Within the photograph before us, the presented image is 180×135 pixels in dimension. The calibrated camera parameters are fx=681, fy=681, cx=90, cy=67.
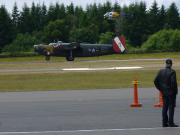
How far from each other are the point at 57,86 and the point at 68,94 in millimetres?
6010

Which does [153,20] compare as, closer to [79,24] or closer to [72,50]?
[79,24]

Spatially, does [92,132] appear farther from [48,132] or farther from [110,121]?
[110,121]

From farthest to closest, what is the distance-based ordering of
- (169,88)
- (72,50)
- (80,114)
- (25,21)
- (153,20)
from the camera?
(25,21), (153,20), (72,50), (80,114), (169,88)

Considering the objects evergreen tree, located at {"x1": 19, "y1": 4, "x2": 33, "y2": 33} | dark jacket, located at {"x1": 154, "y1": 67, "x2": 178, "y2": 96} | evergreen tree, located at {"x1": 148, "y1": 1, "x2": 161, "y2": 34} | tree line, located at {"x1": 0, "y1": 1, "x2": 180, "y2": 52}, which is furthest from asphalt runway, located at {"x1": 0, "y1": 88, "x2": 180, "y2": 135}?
evergreen tree, located at {"x1": 19, "y1": 4, "x2": 33, "y2": 33}

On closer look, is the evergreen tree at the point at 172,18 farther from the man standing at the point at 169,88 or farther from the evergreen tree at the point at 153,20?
the man standing at the point at 169,88

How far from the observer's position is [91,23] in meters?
147

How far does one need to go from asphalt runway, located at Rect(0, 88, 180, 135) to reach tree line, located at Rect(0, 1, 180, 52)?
101 m

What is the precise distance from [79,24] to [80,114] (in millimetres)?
128783

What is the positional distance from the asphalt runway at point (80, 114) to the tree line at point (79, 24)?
101 metres

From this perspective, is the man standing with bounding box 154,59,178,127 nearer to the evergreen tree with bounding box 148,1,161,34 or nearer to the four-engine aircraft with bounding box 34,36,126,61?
the four-engine aircraft with bounding box 34,36,126,61

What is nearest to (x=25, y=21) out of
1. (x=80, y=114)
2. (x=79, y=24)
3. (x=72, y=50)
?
(x=79, y=24)

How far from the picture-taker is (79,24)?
146m

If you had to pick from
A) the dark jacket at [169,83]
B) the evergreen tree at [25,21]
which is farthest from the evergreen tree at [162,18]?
the dark jacket at [169,83]

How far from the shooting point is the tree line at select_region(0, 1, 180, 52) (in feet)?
441
